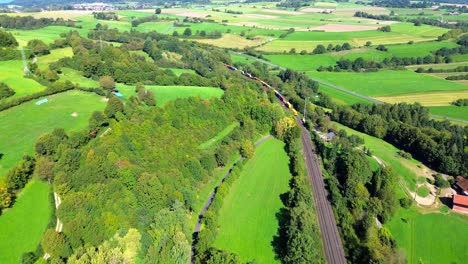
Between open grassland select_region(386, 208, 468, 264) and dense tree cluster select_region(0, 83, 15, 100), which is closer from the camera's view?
open grassland select_region(386, 208, 468, 264)

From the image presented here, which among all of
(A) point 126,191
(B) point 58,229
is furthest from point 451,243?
(B) point 58,229

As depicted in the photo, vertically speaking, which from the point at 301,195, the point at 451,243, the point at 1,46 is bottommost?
the point at 451,243

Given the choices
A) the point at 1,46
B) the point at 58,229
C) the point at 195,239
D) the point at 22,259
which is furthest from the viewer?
the point at 1,46

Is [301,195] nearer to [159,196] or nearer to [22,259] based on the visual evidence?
[159,196]

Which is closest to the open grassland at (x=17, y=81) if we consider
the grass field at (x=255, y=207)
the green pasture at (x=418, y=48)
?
the grass field at (x=255, y=207)

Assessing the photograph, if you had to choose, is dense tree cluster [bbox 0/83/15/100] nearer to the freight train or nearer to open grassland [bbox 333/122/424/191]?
the freight train

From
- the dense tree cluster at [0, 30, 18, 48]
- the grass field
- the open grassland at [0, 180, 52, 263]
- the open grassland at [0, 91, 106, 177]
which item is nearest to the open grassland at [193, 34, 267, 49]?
the dense tree cluster at [0, 30, 18, 48]

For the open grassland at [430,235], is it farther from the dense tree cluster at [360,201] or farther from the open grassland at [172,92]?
the open grassland at [172,92]
